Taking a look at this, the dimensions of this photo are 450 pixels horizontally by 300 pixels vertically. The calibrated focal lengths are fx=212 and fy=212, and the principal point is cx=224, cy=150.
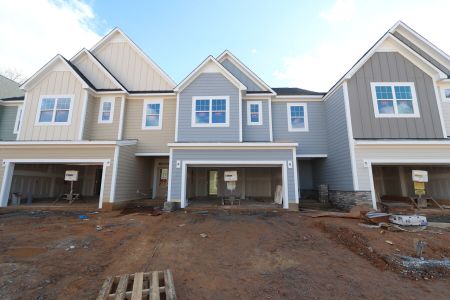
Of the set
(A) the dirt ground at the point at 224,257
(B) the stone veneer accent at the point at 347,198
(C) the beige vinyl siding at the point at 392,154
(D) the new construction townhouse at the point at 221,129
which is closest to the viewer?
(A) the dirt ground at the point at 224,257

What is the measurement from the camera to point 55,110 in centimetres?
1251

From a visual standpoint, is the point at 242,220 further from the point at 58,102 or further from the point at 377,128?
the point at 58,102

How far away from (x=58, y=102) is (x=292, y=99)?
47.2 feet

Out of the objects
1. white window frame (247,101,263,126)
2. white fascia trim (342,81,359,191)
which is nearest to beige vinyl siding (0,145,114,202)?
white window frame (247,101,263,126)

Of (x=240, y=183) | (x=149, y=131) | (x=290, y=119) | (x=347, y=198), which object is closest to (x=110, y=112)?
(x=149, y=131)

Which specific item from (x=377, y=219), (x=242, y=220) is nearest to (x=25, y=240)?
(x=242, y=220)

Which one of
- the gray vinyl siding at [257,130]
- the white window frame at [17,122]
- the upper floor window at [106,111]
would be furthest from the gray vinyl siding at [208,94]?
the white window frame at [17,122]

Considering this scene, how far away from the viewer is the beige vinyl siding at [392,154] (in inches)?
392

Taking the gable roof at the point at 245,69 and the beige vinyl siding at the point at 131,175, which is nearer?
the beige vinyl siding at the point at 131,175

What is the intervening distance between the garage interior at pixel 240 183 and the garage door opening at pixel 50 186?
19.3 ft

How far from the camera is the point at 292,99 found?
13766 millimetres

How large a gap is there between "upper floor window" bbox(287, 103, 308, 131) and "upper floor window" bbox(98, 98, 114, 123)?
11.3 m

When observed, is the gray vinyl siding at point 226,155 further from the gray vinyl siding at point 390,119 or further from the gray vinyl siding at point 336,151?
the gray vinyl siding at point 390,119

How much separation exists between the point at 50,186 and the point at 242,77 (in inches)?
573
